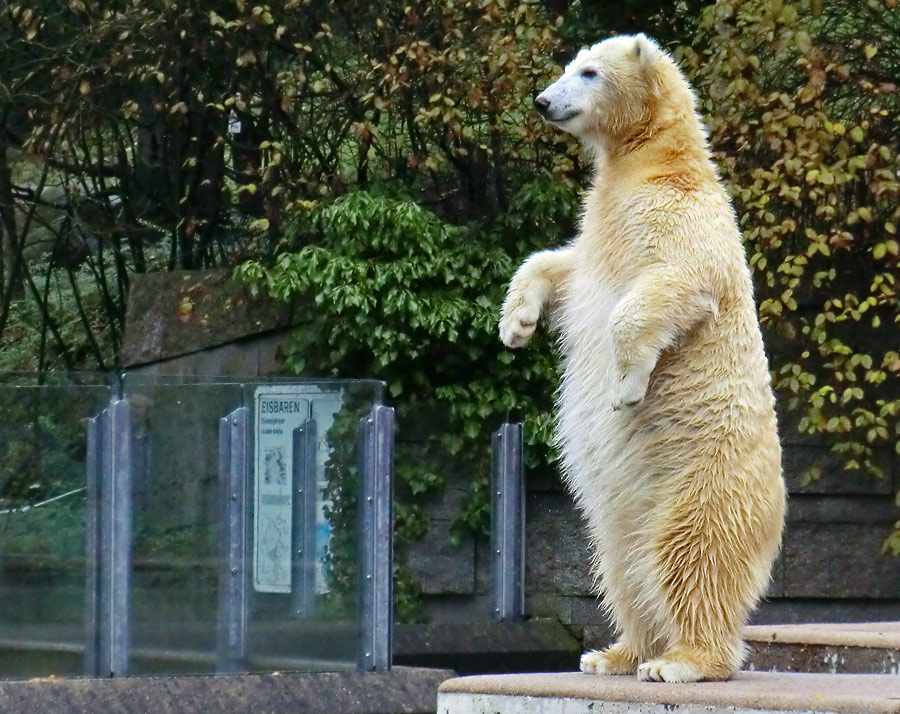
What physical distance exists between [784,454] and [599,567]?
12.3 ft

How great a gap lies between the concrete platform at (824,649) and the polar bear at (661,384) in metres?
1.08

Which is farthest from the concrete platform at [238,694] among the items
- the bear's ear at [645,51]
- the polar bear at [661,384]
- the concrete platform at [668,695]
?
the bear's ear at [645,51]

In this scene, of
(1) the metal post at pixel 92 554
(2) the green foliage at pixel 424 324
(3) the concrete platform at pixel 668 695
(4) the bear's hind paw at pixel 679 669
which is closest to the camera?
(3) the concrete platform at pixel 668 695

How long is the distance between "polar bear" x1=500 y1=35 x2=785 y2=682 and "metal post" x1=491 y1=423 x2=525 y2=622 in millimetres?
3370

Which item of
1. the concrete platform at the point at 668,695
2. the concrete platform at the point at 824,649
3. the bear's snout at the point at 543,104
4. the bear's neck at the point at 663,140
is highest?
the bear's snout at the point at 543,104

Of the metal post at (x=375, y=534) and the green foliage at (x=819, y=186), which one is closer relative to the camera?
the metal post at (x=375, y=534)

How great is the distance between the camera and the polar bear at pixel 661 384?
3750mm

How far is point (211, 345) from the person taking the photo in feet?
26.1

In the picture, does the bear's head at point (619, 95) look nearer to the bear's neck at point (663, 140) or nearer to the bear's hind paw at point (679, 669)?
the bear's neck at point (663, 140)

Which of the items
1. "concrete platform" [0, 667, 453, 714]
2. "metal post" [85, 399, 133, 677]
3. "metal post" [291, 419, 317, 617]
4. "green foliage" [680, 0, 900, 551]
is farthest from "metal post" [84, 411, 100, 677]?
"green foliage" [680, 0, 900, 551]

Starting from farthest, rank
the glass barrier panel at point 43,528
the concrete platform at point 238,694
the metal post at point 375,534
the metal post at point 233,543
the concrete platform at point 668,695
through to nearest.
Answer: the metal post at point 375,534 < the metal post at point 233,543 < the glass barrier panel at point 43,528 < the concrete platform at point 238,694 < the concrete platform at point 668,695

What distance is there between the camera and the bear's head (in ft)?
13.3

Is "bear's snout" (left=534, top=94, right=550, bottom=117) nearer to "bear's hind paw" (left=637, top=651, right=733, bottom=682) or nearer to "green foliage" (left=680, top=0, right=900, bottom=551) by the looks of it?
"bear's hind paw" (left=637, top=651, right=733, bottom=682)

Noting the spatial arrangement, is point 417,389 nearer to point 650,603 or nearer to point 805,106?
point 805,106
